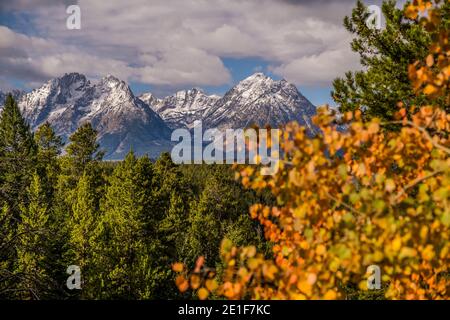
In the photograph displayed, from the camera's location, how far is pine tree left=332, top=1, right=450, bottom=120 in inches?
529

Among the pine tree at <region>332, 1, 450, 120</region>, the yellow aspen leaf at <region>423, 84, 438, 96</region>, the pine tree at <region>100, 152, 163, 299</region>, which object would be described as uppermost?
the pine tree at <region>332, 1, 450, 120</region>

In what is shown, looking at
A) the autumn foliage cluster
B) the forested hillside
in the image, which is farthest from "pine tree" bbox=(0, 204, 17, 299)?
the autumn foliage cluster

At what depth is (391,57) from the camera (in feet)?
46.9

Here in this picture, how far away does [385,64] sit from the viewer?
14039mm

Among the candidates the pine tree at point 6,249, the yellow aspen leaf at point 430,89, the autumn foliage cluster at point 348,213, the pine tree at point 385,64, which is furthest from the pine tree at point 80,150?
the yellow aspen leaf at point 430,89

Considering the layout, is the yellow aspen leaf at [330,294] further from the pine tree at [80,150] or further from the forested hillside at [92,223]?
the pine tree at [80,150]

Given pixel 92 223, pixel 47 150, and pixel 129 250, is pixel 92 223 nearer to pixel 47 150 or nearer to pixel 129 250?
pixel 129 250

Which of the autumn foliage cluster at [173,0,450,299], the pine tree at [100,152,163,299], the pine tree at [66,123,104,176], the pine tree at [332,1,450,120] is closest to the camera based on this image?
the autumn foliage cluster at [173,0,450,299]

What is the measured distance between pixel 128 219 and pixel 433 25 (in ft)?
77.2

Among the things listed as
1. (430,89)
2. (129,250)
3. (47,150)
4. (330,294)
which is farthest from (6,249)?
(47,150)

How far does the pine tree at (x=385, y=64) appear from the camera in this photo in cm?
1345

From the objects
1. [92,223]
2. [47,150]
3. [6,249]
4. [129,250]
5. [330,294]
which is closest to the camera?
[330,294]

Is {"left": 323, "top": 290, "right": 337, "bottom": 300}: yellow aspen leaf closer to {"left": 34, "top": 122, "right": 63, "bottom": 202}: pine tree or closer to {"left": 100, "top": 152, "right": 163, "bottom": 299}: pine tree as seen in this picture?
{"left": 100, "top": 152, "right": 163, "bottom": 299}: pine tree
